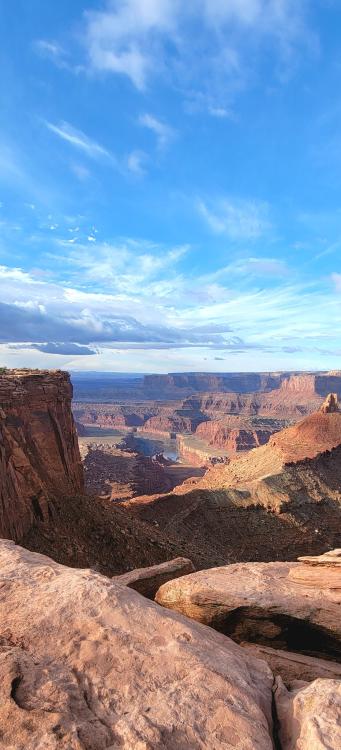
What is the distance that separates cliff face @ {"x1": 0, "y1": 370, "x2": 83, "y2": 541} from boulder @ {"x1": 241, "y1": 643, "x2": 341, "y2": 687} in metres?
16.0

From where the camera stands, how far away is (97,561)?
1016 inches

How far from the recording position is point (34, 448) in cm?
3016

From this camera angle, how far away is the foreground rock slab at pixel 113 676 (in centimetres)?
587

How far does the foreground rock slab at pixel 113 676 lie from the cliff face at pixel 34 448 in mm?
15613

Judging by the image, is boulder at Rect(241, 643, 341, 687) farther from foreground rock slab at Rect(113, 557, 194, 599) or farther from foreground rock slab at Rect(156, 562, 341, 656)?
foreground rock slab at Rect(113, 557, 194, 599)

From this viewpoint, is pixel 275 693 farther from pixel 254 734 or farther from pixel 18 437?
pixel 18 437

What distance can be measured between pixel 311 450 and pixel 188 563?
166ft

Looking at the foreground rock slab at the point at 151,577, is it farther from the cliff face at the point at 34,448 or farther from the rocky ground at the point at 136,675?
the cliff face at the point at 34,448

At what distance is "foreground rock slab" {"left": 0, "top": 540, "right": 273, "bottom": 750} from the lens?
19.3 feet

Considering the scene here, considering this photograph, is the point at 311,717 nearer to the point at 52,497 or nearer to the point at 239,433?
the point at 52,497

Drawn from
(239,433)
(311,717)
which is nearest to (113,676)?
(311,717)

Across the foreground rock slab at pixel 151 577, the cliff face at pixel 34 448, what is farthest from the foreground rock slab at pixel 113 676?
the cliff face at pixel 34 448

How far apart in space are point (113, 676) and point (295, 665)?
562 cm

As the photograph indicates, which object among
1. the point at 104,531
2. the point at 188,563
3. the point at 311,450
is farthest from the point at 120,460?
the point at 188,563
